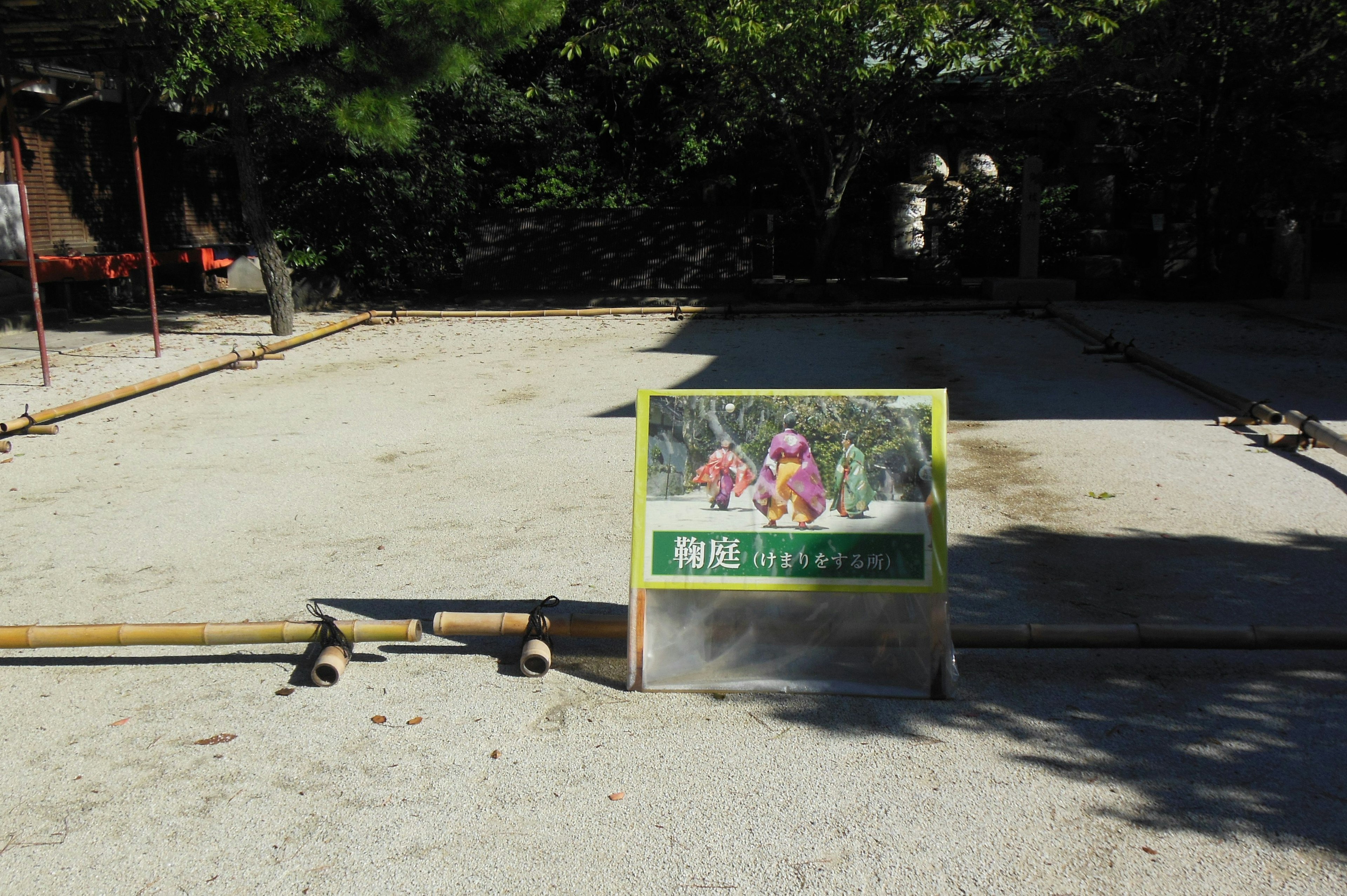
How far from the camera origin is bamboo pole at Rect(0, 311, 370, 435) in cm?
863

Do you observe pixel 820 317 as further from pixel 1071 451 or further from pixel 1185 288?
pixel 1071 451

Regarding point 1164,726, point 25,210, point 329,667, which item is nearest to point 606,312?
point 25,210

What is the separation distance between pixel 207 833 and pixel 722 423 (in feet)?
6.83

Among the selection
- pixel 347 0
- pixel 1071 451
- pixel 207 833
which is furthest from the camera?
pixel 347 0

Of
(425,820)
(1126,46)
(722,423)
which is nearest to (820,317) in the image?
(1126,46)

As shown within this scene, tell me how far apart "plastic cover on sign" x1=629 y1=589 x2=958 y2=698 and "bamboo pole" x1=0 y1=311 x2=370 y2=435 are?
661cm

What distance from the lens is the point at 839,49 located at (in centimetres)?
1490

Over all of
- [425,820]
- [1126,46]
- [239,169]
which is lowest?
[425,820]

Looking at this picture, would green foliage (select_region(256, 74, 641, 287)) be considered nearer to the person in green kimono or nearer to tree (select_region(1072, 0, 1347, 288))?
tree (select_region(1072, 0, 1347, 288))

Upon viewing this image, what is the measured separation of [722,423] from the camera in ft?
12.9

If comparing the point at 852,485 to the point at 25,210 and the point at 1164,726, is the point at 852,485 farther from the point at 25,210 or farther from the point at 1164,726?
the point at 25,210

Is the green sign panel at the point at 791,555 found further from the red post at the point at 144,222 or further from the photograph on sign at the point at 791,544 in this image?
the red post at the point at 144,222

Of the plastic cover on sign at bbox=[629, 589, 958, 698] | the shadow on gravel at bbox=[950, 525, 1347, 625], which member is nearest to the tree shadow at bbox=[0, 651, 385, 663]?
the plastic cover on sign at bbox=[629, 589, 958, 698]

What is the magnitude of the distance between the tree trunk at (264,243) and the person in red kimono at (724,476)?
11.7 m
